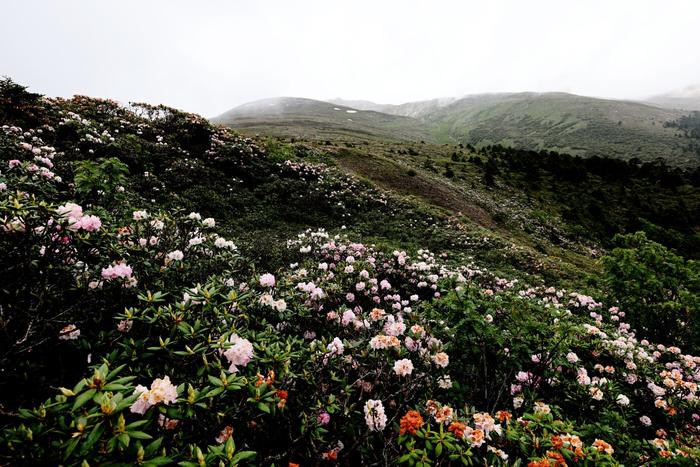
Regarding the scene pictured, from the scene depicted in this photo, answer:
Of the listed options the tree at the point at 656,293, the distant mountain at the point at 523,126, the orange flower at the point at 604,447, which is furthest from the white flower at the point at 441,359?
the distant mountain at the point at 523,126

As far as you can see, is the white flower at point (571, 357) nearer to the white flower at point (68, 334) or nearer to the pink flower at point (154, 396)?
the pink flower at point (154, 396)

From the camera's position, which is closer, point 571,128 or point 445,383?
point 445,383

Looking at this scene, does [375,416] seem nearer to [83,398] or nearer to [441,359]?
[441,359]

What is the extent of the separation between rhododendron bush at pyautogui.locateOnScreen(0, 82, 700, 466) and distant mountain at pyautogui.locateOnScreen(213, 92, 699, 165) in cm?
5240

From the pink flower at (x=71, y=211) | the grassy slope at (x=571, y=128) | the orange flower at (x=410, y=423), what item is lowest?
the orange flower at (x=410, y=423)

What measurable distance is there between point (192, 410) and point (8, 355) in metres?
1.32

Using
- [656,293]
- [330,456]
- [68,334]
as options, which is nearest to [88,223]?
[68,334]

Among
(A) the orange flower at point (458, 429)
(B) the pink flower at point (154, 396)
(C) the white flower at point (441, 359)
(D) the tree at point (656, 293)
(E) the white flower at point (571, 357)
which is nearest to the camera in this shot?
(B) the pink flower at point (154, 396)

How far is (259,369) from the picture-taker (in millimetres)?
2646

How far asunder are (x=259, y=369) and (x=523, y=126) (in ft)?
417

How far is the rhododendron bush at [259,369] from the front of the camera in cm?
186

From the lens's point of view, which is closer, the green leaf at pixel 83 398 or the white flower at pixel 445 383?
the green leaf at pixel 83 398

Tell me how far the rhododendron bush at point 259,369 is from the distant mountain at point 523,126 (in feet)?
172

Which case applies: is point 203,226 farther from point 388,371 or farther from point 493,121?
point 493,121
